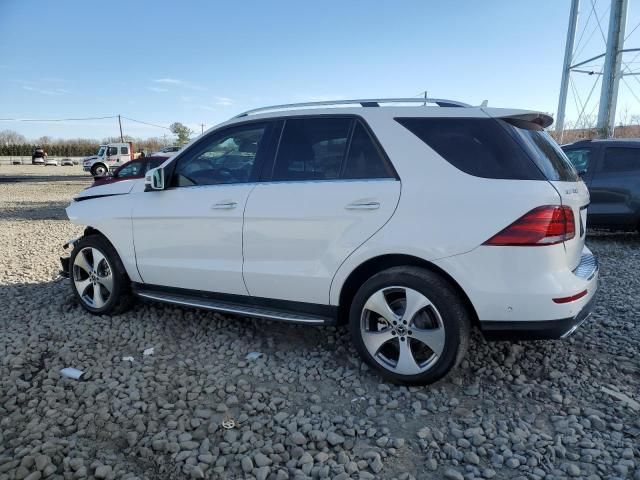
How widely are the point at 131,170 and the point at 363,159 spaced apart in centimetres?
1199

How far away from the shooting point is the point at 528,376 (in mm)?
3127

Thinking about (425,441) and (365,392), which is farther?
(365,392)

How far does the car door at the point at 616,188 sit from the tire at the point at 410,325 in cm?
574

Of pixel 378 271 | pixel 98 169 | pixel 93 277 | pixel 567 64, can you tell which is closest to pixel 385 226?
pixel 378 271

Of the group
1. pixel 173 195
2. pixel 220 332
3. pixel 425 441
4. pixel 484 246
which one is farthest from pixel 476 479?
pixel 173 195

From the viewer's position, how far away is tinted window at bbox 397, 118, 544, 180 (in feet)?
8.86

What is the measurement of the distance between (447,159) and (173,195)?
7.18ft

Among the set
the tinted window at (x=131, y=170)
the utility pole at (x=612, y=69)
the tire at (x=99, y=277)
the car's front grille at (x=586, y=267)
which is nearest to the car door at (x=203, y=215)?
the tire at (x=99, y=277)

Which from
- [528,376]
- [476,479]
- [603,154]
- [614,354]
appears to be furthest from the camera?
[603,154]

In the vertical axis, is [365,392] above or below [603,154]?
below

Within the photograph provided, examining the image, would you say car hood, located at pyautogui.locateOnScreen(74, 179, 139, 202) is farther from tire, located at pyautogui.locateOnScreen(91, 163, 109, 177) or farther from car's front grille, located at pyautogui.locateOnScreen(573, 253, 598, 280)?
tire, located at pyautogui.locateOnScreen(91, 163, 109, 177)

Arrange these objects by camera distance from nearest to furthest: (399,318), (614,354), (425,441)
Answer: (425,441) → (399,318) → (614,354)

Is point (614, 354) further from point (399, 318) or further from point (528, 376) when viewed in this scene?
point (399, 318)

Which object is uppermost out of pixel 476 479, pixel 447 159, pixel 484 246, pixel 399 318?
pixel 447 159
